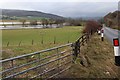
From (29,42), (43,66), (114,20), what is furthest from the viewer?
(114,20)

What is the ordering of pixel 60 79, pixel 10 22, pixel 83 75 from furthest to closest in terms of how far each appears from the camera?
1. pixel 10 22
2. pixel 83 75
3. pixel 60 79

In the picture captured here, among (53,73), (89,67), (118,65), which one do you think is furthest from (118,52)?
(53,73)

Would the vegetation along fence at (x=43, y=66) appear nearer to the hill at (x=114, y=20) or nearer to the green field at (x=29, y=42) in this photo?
the green field at (x=29, y=42)

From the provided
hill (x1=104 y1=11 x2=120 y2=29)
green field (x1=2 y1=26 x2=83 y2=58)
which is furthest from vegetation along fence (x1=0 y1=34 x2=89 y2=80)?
hill (x1=104 y1=11 x2=120 y2=29)

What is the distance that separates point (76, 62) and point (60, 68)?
102 centimetres

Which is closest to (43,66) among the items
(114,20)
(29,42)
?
(29,42)

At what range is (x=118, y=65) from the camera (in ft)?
26.4

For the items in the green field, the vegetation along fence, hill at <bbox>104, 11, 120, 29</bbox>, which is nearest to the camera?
the vegetation along fence

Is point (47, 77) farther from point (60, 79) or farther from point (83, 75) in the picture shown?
point (83, 75)

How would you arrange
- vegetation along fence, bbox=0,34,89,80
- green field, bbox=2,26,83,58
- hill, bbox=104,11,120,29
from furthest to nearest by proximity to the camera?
hill, bbox=104,11,120,29, green field, bbox=2,26,83,58, vegetation along fence, bbox=0,34,89,80

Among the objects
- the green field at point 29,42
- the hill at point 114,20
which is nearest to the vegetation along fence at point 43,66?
the green field at point 29,42

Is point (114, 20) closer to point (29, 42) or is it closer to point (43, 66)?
point (29, 42)

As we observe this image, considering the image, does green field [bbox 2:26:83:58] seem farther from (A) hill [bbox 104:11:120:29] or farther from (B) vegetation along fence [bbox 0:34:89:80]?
(A) hill [bbox 104:11:120:29]

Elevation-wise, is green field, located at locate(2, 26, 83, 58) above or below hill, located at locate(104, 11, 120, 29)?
below
